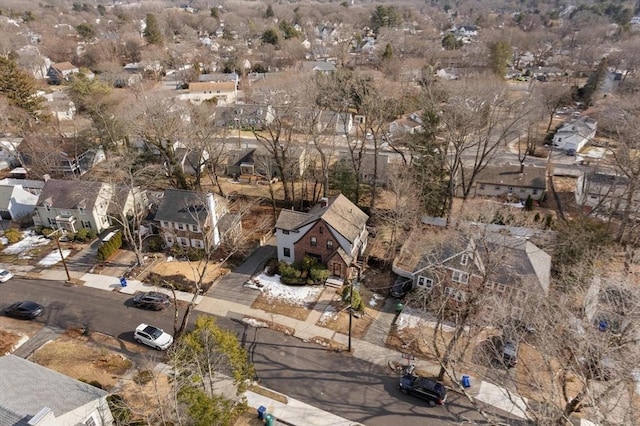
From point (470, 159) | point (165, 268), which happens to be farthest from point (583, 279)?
point (470, 159)

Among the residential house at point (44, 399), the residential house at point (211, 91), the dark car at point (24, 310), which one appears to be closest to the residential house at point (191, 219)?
the dark car at point (24, 310)

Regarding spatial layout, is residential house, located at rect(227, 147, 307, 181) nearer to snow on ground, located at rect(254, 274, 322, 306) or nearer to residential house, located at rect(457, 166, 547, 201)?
residential house, located at rect(457, 166, 547, 201)

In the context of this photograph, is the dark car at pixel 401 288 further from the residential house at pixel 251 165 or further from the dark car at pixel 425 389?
the residential house at pixel 251 165

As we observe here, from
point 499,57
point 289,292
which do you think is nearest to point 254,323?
point 289,292

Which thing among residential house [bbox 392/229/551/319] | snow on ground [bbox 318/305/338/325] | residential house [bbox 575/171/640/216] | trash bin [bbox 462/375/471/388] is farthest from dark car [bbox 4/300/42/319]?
residential house [bbox 575/171/640/216]

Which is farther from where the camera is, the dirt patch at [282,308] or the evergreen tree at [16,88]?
the evergreen tree at [16,88]

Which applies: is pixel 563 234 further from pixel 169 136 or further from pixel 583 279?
pixel 169 136
